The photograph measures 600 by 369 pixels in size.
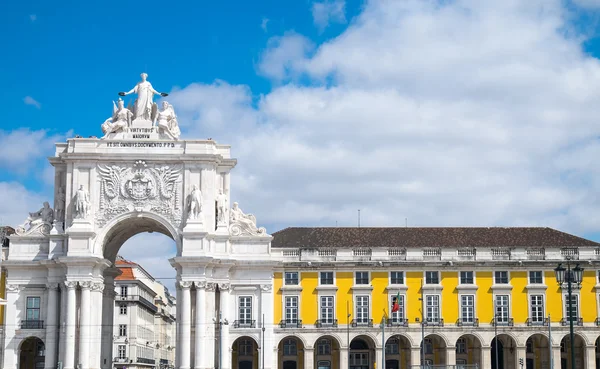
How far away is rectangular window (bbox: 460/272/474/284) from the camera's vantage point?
6675cm

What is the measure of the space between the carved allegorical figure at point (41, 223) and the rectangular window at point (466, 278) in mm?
28175

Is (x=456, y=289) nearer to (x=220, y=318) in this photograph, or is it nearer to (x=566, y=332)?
(x=566, y=332)

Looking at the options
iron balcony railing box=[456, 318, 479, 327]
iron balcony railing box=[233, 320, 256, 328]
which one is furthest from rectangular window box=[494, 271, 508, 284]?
iron balcony railing box=[233, 320, 256, 328]

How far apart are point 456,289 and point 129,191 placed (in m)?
23.2

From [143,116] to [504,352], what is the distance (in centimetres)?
3015

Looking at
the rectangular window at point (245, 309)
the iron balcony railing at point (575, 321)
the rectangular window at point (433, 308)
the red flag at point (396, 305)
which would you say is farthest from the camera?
the rectangular window at point (433, 308)

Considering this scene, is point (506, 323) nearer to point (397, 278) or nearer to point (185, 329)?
point (397, 278)

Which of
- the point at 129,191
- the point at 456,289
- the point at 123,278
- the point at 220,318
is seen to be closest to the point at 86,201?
the point at 129,191

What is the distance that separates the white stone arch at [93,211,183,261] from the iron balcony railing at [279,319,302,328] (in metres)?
8.68

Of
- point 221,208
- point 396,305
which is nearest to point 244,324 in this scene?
point 221,208

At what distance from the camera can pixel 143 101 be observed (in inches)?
2579

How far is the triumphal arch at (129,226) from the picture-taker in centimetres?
6166

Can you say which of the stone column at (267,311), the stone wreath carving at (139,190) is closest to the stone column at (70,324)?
the stone wreath carving at (139,190)

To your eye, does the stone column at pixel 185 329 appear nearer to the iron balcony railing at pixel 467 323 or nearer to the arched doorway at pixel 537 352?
the iron balcony railing at pixel 467 323
